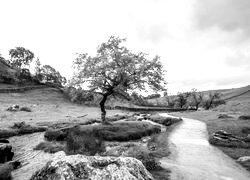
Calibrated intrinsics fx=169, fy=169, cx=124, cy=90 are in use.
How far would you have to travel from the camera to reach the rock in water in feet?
14.4

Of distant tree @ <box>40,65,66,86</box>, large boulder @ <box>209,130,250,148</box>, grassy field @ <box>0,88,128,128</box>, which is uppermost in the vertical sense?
distant tree @ <box>40,65,66,86</box>

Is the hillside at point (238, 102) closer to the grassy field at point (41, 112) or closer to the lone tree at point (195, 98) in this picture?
the lone tree at point (195, 98)

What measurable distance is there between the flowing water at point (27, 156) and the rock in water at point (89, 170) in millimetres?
8449

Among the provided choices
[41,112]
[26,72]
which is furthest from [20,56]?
[41,112]

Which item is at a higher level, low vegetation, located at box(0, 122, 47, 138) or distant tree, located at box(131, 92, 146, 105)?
distant tree, located at box(131, 92, 146, 105)

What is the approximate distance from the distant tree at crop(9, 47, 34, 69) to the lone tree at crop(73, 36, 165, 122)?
257 ft

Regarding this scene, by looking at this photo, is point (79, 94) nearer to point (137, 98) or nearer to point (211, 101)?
point (137, 98)

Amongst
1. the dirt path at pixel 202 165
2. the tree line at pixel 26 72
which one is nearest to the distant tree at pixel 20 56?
the tree line at pixel 26 72

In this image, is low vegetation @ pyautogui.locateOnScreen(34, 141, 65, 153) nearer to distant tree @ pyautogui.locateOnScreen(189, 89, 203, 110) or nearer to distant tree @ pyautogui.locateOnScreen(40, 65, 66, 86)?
distant tree @ pyautogui.locateOnScreen(40, 65, 66, 86)

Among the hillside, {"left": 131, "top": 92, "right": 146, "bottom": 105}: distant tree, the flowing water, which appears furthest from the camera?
the hillside

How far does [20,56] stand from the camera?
90.8 metres

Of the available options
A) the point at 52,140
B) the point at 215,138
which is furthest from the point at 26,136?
the point at 215,138

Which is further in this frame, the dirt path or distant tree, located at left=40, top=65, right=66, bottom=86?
distant tree, located at left=40, top=65, right=66, bottom=86

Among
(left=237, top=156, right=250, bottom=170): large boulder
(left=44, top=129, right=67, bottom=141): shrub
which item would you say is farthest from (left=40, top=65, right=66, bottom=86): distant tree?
(left=237, top=156, right=250, bottom=170): large boulder
